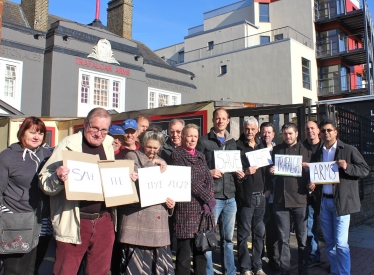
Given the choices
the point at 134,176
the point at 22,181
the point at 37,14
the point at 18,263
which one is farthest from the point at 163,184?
the point at 37,14

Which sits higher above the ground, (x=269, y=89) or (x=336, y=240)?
(x=269, y=89)

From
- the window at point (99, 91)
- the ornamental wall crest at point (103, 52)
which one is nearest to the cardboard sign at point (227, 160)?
the window at point (99, 91)

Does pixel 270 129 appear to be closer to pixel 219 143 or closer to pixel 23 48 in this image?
pixel 219 143

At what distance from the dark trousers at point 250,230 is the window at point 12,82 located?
46.0 ft

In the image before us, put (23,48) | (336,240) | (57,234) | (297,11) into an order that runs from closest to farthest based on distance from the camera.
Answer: (57,234) → (336,240) → (23,48) → (297,11)

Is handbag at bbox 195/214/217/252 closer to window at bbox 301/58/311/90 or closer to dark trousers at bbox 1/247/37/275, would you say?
dark trousers at bbox 1/247/37/275

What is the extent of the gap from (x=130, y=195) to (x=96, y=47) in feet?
53.1

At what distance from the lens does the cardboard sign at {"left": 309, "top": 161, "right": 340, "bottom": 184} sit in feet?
14.4

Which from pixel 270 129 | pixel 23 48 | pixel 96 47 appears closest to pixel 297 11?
pixel 96 47

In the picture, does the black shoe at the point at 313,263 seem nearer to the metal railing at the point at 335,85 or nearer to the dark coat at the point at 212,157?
the dark coat at the point at 212,157

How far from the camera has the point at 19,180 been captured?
3.21 metres

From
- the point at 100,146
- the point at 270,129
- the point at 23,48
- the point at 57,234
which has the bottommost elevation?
the point at 57,234

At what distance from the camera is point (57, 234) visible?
3.18 metres

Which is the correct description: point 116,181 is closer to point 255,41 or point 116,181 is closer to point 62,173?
point 62,173
